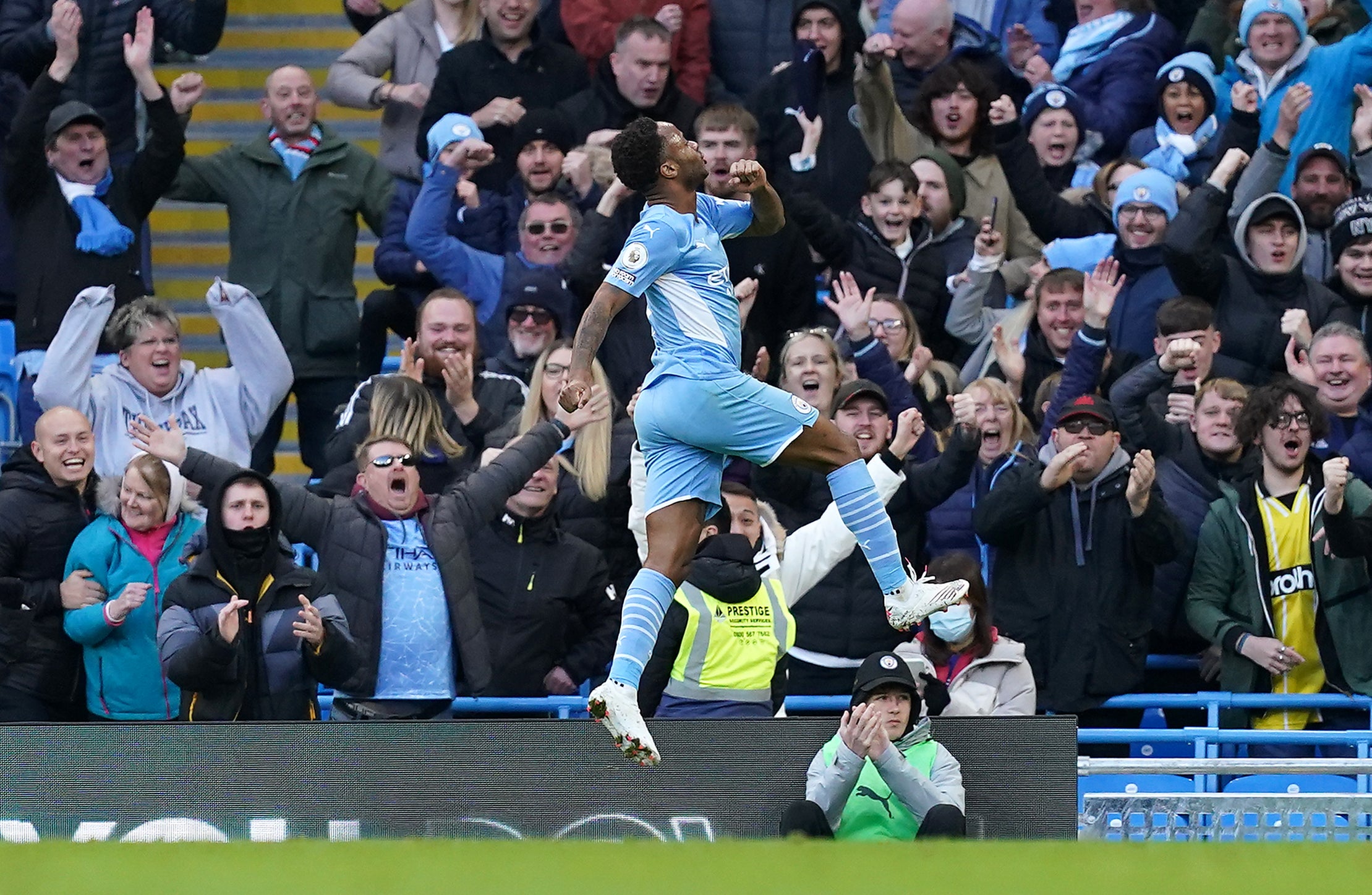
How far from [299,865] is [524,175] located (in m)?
6.66

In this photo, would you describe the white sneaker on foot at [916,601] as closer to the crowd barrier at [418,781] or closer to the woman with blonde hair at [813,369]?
the crowd barrier at [418,781]

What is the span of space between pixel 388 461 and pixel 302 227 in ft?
9.23

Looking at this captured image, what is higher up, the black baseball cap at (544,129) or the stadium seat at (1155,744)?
the black baseball cap at (544,129)

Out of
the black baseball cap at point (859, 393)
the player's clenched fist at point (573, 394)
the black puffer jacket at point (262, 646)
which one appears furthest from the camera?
the black baseball cap at point (859, 393)

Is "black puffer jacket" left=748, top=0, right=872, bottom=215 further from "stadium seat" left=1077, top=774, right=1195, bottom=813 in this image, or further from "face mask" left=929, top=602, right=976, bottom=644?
"stadium seat" left=1077, top=774, right=1195, bottom=813

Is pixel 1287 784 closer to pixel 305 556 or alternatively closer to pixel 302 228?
pixel 305 556

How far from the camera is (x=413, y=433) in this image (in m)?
9.01

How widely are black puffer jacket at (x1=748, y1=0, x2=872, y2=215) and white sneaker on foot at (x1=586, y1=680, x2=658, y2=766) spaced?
5.09 meters

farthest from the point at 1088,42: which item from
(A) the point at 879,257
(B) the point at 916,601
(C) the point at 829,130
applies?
(B) the point at 916,601

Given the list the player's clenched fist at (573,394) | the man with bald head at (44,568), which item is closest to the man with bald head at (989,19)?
the man with bald head at (44,568)

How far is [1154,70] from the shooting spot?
472 inches

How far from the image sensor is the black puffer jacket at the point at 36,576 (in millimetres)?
8555

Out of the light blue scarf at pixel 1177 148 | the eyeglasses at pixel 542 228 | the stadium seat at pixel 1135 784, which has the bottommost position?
the stadium seat at pixel 1135 784

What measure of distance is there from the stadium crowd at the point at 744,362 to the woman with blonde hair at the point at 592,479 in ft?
0.06
